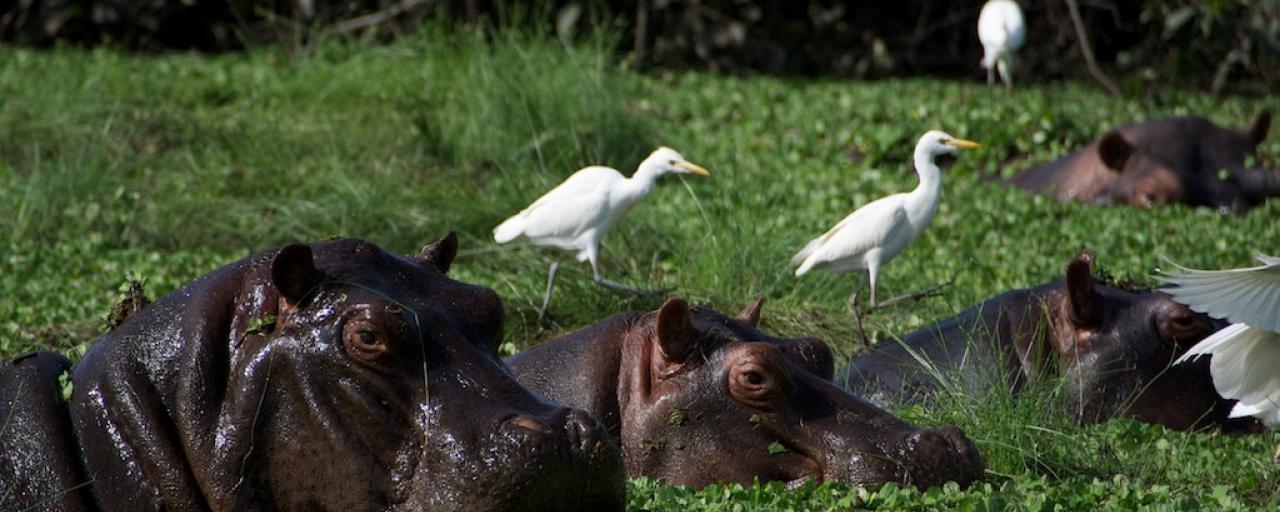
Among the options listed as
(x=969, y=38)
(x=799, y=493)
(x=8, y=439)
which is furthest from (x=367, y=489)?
(x=969, y=38)

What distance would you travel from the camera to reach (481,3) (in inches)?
493

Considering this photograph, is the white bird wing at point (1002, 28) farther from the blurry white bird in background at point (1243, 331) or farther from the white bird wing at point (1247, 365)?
the white bird wing at point (1247, 365)

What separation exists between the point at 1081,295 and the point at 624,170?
3848 mm

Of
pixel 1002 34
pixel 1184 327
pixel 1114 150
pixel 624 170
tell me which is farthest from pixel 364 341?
pixel 1002 34

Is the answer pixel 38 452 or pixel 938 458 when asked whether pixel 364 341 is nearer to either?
pixel 38 452

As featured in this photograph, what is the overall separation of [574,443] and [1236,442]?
8.49 feet

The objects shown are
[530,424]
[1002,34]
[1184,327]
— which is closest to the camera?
[530,424]

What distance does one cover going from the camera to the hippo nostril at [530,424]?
257 centimetres

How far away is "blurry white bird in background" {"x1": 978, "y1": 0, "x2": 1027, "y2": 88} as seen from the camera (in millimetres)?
10875

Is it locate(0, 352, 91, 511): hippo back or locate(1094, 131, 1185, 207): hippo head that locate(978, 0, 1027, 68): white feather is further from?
locate(0, 352, 91, 511): hippo back

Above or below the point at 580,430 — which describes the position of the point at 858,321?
below

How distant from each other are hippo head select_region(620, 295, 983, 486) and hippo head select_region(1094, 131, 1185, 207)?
5376 mm

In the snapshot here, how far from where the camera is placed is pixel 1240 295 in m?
3.97

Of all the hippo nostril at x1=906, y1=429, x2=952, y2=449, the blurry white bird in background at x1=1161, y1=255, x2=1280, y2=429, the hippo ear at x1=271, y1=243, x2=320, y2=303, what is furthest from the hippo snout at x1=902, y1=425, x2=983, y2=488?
the hippo ear at x1=271, y1=243, x2=320, y2=303
